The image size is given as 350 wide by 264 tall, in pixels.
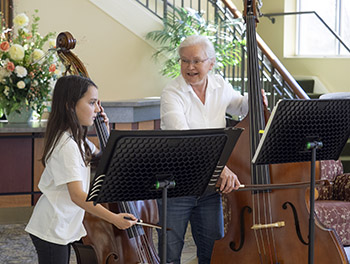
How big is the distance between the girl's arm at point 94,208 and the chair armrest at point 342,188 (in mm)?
2871

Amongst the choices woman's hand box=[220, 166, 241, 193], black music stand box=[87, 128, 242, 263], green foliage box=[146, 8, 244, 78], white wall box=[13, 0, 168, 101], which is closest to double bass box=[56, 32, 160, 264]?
woman's hand box=[220, 166, 241, 193]

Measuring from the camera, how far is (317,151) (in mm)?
2594

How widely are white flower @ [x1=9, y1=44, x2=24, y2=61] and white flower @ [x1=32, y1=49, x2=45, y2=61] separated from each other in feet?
0.28

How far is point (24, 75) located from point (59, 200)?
190 cm

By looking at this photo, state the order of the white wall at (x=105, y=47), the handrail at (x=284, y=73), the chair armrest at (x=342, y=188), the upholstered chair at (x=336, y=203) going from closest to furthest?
1. the upholstered chair at (x=336, y=203)
2. the chair armrest at (x=342, y=188)
3. the handrail at (x=284, y=73)
4. the white wall at (x=105, y=47)

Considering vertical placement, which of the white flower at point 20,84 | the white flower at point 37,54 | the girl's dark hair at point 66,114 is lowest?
the girl's dark hair at point 66,114

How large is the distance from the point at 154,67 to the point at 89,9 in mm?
933

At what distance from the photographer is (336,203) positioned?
4535 millimetres

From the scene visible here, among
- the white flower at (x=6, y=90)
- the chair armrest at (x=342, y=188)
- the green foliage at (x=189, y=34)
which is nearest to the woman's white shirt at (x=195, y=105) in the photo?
the white flower at (x=6, y=90)

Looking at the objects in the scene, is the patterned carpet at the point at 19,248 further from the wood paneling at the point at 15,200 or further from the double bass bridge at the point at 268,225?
the double bass bridge at the point at 268,225

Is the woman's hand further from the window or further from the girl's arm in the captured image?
the window

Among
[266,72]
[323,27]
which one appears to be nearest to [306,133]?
[266,72]

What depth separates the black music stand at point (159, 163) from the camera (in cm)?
189

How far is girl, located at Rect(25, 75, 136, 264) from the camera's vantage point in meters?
2.30
